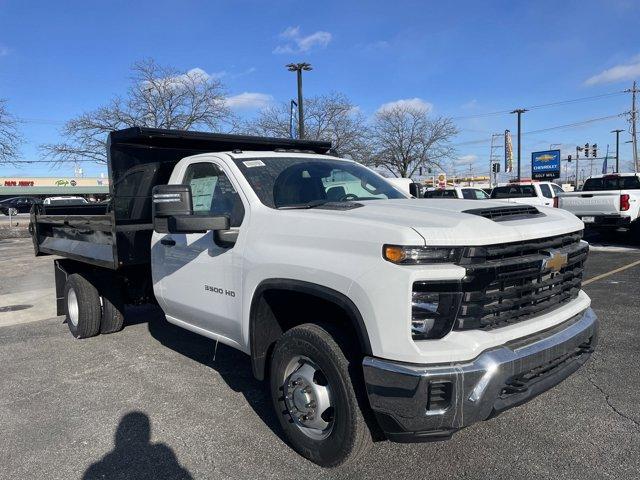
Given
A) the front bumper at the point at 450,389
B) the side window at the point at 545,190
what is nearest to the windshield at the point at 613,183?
the side window at the point at 545,190

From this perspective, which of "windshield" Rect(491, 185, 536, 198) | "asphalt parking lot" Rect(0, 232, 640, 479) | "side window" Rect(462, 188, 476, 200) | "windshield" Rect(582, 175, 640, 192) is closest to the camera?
"asphalt parking lot" Rect(0, 232, 640, 479)

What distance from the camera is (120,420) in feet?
13.0

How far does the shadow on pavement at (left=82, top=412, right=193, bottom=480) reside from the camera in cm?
319

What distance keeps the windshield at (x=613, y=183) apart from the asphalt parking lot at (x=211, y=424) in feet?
35.7

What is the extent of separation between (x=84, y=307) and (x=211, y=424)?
10.0ft

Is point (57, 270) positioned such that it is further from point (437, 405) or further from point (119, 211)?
point (437, 405)

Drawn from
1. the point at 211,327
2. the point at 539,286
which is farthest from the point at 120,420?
the point at 539,286

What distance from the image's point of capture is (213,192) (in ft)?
13.8

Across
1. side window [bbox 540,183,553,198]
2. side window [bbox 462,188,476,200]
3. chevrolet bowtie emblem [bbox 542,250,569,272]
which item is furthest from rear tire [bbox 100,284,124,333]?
side window [bbox 462,188,476,200]

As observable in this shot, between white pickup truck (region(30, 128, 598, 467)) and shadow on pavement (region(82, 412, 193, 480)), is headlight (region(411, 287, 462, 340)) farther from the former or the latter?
shadow on pavement (region(82, 412, 193, 480))

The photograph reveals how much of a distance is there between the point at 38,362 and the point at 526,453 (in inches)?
192

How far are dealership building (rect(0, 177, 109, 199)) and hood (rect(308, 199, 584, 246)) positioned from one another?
70631 millimetres

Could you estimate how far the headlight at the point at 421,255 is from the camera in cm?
263

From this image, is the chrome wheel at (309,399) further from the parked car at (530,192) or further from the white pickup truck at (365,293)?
the parked car at (530,192)
